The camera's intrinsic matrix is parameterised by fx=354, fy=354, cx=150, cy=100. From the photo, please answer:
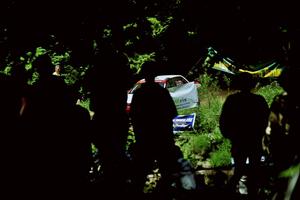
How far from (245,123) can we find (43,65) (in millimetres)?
2632

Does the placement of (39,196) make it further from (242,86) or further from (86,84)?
(242,86)

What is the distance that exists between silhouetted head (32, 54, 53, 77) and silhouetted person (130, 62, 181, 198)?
1.17m

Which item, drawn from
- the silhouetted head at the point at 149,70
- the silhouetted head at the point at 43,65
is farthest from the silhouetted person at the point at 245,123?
the silhouetted head at the point at 43,65

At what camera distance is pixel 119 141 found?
15.0 ft

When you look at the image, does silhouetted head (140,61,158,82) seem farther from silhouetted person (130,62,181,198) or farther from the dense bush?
the dense bush

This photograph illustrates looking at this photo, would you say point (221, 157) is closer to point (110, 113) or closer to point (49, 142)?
point (110, 113)

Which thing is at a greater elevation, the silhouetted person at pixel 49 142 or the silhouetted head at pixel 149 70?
the silhouetted head at pixel 149 70

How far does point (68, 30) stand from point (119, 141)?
1.53 metres

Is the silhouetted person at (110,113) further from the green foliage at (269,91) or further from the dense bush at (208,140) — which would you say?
the green foliage at (269,91)

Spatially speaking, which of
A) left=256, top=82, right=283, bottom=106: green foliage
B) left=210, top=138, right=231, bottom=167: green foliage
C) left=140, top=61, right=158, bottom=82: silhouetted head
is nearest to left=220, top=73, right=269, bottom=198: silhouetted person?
left=140, top=61, right=158, bottom=82: silhouetted head

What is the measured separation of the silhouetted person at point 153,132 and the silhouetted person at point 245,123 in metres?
0.76

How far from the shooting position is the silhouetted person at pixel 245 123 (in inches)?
178

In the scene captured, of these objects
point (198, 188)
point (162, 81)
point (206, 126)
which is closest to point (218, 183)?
point (198, 188)

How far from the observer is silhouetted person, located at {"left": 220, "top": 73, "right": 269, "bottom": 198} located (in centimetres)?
452
